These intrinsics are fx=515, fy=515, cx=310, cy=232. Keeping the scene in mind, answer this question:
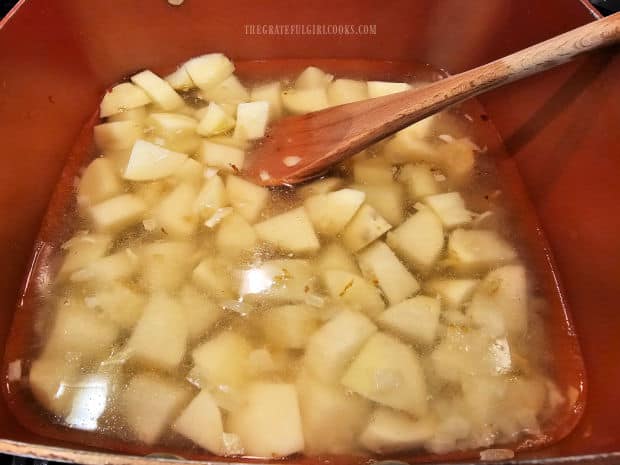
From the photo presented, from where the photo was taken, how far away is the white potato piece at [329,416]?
37.4 inches

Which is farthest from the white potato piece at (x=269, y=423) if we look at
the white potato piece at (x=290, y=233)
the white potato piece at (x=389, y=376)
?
the white potato piece at (x=290, y=233)

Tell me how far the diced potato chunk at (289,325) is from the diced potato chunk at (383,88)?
2.32 ft

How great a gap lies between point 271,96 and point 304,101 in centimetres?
10

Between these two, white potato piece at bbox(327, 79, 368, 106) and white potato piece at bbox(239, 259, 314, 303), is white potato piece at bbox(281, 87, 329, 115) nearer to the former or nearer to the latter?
white potato piece at bbox(327, 79, 368, 106)

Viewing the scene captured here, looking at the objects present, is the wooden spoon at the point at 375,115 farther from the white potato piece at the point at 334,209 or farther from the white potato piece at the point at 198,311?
the white potato piece at the point at 198,311

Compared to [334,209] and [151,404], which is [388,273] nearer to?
[334,209]

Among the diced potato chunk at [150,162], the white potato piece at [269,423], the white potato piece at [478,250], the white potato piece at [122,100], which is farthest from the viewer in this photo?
the white potato piece at [122,100]

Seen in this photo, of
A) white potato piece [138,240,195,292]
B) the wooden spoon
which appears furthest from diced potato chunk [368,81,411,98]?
white potato piece [138,240,195,292]

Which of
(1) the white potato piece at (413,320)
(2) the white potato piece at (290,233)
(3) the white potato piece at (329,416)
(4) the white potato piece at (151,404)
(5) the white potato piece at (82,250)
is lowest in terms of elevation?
(3) the white potato piece at (329,416)

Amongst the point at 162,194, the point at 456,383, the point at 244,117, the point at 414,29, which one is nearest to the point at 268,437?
the point at 456,383

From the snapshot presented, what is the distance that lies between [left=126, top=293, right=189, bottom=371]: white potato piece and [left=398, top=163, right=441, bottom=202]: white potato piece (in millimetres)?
624

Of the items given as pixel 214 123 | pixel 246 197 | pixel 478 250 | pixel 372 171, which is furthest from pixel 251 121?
pixel 478 250

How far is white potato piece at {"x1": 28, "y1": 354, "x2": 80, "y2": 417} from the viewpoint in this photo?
3.22 ft

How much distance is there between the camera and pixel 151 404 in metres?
0.98
